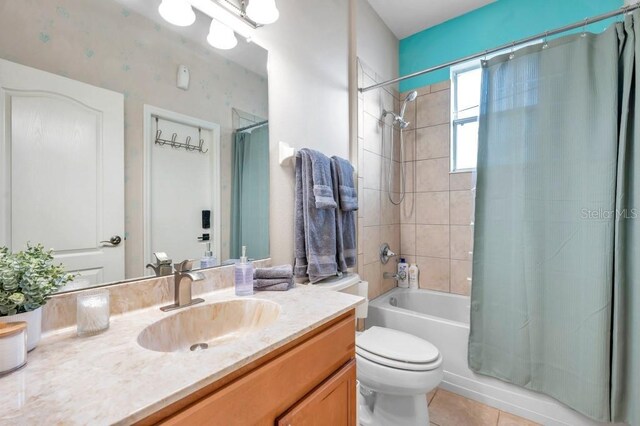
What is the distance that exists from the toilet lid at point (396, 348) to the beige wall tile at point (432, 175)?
4.49 feet

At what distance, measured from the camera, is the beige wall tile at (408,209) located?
2529 mm

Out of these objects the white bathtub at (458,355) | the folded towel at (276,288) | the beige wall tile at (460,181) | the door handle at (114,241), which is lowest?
the white bathtub at (458,355)

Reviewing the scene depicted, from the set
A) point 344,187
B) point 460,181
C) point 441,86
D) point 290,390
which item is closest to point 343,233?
point 344,187

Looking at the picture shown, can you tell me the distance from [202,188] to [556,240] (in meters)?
1.77

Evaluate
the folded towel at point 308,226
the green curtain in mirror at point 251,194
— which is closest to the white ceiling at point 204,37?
the green curtain in mirror at point 251,194

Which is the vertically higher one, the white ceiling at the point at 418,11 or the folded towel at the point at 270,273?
the white ceiling at the point at 418,11

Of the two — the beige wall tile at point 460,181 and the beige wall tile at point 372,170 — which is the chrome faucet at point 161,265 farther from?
the beige wall tile at point 460,181

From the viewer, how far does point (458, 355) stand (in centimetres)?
178

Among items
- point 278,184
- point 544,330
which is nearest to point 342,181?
point 278,184

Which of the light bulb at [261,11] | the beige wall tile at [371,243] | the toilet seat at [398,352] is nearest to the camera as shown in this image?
the light bulb at [261,11]

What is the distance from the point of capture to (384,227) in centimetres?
232

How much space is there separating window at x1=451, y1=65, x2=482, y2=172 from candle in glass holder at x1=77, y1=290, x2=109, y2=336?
7.86 ft

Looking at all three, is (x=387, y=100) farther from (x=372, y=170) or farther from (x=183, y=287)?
(x=183, y=287)

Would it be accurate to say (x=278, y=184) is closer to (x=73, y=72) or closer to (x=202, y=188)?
(x=202, y=188)
